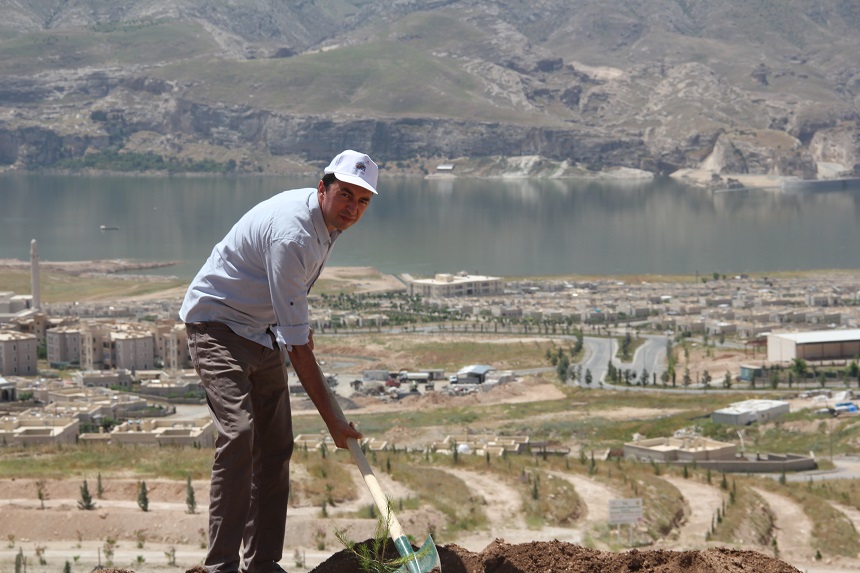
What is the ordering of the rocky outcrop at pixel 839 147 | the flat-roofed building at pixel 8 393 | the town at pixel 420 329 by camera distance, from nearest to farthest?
the town at pixel 420 329, the flat-roofed building at pixel 8 393, the rocky outcrop at pixel 839 147

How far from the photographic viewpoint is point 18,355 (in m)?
42.2

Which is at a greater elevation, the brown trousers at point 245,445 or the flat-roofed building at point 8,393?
the brown trousers at point 245,445

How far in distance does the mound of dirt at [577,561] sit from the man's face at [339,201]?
1132mm

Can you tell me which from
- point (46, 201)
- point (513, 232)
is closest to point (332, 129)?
point (46, 201)

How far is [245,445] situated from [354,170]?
99 centimetres

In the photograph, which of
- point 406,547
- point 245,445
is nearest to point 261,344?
point 245,445

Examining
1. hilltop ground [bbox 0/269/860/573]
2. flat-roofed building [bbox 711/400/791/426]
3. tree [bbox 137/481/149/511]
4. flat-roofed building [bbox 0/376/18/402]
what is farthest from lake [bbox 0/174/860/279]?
tree [bbox 137/481/149/511]

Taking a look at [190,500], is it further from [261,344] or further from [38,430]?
[38,430]

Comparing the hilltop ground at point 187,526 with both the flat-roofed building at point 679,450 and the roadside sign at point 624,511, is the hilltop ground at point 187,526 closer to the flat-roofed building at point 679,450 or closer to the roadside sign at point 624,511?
the roadside sign at point 624,511

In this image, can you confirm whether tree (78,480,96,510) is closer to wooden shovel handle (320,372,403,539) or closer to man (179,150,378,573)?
man (179,150,378,573)

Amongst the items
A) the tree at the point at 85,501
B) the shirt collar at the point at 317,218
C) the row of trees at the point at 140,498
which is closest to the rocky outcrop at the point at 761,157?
the row of trees at the point at 140,498

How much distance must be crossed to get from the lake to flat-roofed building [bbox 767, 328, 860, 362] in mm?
34893

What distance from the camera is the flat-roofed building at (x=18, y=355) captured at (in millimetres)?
41844

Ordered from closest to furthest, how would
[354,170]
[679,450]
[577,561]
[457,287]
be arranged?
[354,170] < [577,561] < [679,450] < [457,287]
